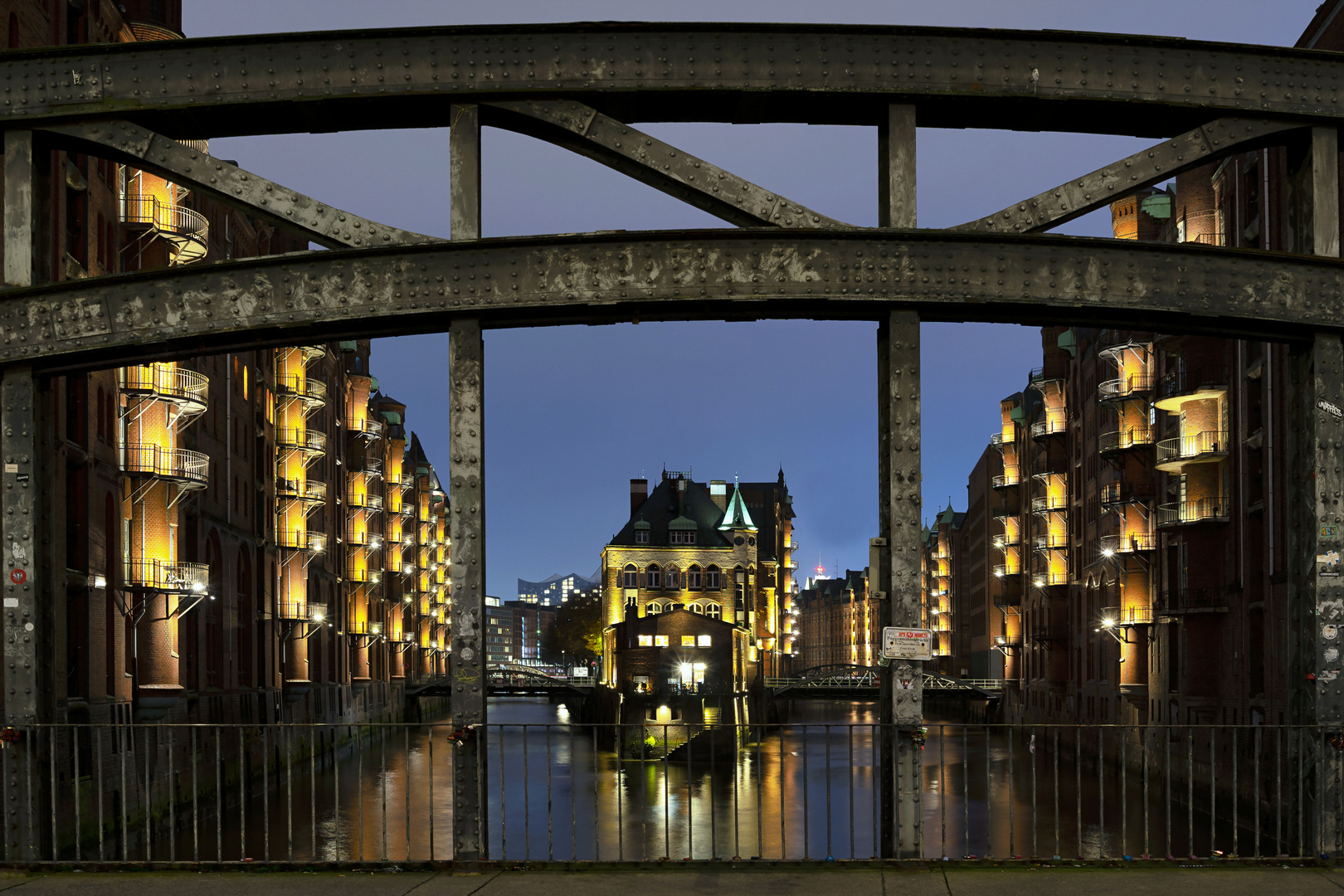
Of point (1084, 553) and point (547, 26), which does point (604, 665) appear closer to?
point (1084, 553)

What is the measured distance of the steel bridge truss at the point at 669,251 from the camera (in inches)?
434

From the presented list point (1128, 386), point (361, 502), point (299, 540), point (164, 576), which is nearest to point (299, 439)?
point (299, 540)

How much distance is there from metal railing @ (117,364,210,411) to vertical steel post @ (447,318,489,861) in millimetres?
23807

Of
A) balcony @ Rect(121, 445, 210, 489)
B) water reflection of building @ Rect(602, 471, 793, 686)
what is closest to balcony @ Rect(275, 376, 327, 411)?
balcony @ Rect(121, 445, 210, 489)

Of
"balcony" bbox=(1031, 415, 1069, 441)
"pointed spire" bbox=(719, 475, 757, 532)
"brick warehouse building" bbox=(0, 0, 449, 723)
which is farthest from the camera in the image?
"pointed spire" bbox=(719, 475, 757, 532)

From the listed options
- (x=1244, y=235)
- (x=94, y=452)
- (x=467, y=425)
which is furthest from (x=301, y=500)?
(x=467, y=425)

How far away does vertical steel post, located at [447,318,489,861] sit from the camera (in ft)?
35.7

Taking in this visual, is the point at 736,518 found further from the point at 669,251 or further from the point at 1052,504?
the point at 669,251

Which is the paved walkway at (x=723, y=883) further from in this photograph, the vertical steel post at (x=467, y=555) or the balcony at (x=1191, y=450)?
the balcony at (x=1191, y=450)

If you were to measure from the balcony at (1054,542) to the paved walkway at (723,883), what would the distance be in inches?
2296

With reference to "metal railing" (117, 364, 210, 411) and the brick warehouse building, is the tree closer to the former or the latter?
the brick warehouse building

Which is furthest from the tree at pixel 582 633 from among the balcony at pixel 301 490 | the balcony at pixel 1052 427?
the balcony at pixel 301 490

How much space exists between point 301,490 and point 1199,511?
36.8 meters

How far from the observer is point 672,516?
109m
